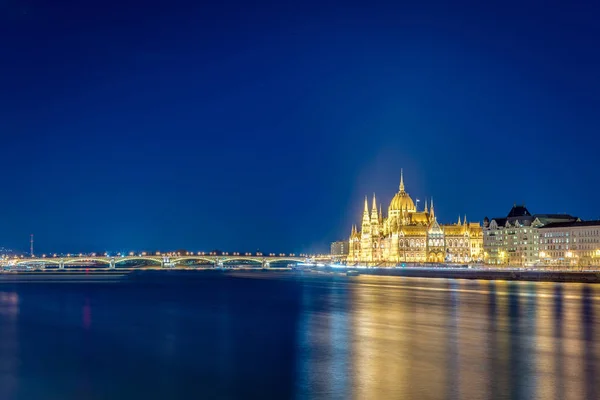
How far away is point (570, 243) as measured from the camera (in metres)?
134

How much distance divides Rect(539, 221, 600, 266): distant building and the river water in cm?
7322

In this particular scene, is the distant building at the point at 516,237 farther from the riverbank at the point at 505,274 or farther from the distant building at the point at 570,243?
the riverbank at the point at 505,274

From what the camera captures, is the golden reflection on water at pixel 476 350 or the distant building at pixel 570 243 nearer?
the golden reflection on water at pixel 476 350

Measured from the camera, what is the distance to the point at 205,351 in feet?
111

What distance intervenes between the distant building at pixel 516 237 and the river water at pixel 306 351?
89.3 meters

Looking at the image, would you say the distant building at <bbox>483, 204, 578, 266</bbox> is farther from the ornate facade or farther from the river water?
the river water

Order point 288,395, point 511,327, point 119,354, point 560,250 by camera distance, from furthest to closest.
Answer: point 560,250
point 511,327
point 119,354
point 288,395

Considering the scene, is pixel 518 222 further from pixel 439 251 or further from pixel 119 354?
pixel 119 354

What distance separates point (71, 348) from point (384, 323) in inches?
726

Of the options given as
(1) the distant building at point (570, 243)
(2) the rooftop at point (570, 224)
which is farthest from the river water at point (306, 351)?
(2) the rooftop at point (570, 224)

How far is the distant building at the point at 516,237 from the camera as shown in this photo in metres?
146

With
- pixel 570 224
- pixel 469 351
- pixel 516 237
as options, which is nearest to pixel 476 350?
pixel 469 351

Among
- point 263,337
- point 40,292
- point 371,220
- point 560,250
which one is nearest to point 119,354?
point 263,337

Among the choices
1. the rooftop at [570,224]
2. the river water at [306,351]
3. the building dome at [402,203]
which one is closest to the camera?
the river water at [306,351]
